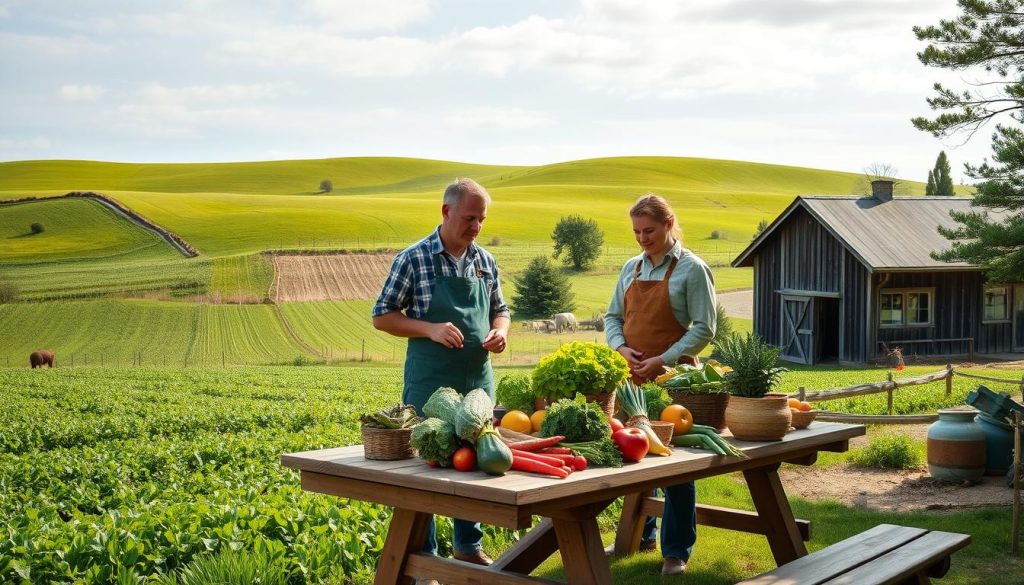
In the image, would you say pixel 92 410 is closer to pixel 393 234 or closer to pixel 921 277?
pixel 921 277

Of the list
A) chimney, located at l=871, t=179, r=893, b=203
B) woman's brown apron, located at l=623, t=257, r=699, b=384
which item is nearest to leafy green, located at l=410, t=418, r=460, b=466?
woman's brown apron, located at l=623, t=257, r=699, b=384

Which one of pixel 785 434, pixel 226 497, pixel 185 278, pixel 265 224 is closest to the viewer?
pixel 785 434

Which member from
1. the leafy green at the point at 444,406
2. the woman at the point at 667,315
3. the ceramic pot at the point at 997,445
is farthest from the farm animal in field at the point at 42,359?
the leafy green at the point at 444,406

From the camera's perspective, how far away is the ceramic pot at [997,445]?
365 inches

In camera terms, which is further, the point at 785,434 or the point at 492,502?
the point at 785,434

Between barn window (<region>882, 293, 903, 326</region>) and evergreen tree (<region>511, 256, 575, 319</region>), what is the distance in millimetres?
18950

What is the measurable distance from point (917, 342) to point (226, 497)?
26807mm

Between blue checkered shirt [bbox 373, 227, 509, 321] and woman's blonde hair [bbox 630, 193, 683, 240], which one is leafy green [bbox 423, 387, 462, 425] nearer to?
blue checkered shirt [bbox 373, 227, 509, 321]

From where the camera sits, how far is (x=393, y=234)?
69.5 m

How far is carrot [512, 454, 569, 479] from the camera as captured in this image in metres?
3.85

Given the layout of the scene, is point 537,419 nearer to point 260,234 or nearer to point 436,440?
point 436,440

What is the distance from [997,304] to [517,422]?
31168mm

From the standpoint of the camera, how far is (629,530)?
6.52m

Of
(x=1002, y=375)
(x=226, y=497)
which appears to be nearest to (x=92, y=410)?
(x=226, y=497)
